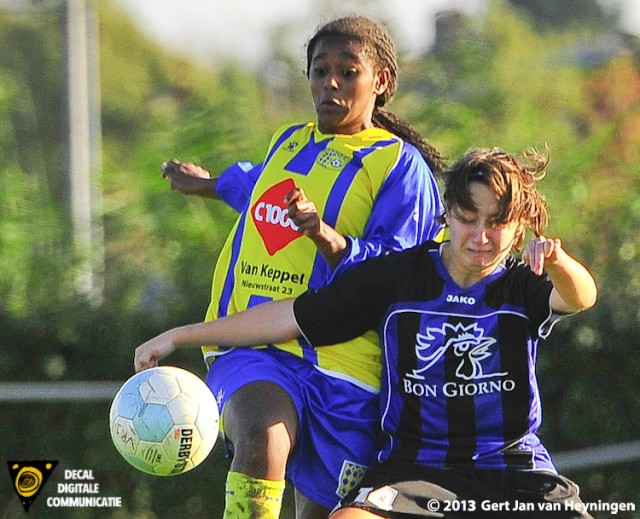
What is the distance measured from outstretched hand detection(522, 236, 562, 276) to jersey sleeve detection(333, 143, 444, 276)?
696 millimetres

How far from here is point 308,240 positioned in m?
4.75

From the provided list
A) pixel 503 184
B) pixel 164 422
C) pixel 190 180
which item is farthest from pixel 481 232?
pixel 190 180

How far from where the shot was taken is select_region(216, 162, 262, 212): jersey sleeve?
5224mm

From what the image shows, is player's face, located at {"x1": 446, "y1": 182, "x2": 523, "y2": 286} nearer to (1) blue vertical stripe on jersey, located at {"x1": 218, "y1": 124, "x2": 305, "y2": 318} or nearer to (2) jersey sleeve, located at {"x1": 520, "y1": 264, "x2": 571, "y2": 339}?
(2) jersey sleeve, located at {"x1": 520, "y1": 264, "x2": 571, "y2": 339}

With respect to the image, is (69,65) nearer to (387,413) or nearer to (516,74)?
(516,74)

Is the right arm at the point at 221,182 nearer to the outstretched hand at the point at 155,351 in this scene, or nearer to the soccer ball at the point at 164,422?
the outstretched hand at the point at 155,351

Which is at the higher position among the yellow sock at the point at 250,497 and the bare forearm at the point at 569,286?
the bare forearm at the point at 569,286

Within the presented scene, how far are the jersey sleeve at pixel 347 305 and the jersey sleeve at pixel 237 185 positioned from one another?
78 cm

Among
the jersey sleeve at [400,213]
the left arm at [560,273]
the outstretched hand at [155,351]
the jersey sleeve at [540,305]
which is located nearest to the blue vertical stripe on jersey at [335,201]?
the jersey sleeve at [400,213]

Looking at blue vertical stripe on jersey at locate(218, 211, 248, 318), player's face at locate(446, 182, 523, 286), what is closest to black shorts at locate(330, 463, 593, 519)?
player's face at locate(446, 182, 523, 286)

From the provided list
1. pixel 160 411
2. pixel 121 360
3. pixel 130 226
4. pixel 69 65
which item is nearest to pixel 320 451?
pixel 160 411

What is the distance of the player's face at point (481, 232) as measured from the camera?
425cm

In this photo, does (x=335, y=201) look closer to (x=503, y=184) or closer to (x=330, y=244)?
(x=330, y=244)

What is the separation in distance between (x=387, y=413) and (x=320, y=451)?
0.93 feet
